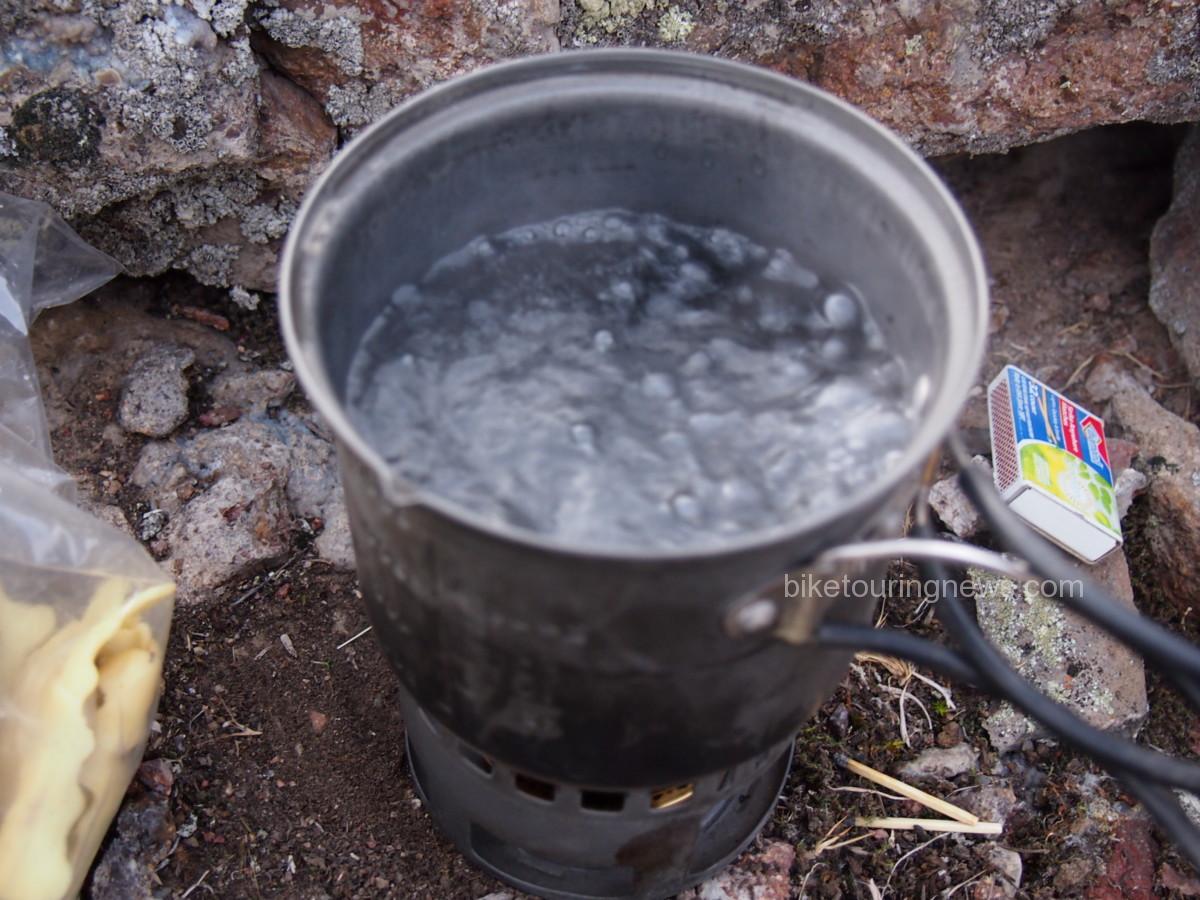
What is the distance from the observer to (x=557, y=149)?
1.50m

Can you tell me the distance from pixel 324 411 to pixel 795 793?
4.16 feet

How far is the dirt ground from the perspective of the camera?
5.90 feet

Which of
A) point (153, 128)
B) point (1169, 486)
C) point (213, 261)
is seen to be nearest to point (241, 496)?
point (213, 261)

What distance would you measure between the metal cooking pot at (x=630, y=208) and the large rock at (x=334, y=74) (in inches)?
26.7

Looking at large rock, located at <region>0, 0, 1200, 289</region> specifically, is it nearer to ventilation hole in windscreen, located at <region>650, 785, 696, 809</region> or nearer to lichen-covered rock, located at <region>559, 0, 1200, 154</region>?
lichen-covered rock, located at <region>559, 0, 1200, 154</region>

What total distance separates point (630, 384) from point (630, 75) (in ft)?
1.32

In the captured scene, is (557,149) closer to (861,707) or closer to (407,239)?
(407,239)

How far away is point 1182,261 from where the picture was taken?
2.52 meters

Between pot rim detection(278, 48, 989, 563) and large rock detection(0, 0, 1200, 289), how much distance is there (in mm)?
692

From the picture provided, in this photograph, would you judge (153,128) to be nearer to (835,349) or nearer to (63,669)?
(63,669)

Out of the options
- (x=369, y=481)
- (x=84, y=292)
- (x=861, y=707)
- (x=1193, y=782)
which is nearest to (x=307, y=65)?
(x=84, y=292)

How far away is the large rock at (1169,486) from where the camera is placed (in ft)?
7.34

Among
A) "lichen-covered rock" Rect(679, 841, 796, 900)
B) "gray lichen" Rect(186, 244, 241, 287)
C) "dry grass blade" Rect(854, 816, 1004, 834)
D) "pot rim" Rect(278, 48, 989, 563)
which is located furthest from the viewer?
"gray lichen" Rect(186, 244, 241, 287)

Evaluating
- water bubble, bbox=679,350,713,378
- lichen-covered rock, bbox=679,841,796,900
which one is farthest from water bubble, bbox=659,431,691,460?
lichen-covered rock, bbox=679,841,796,900
